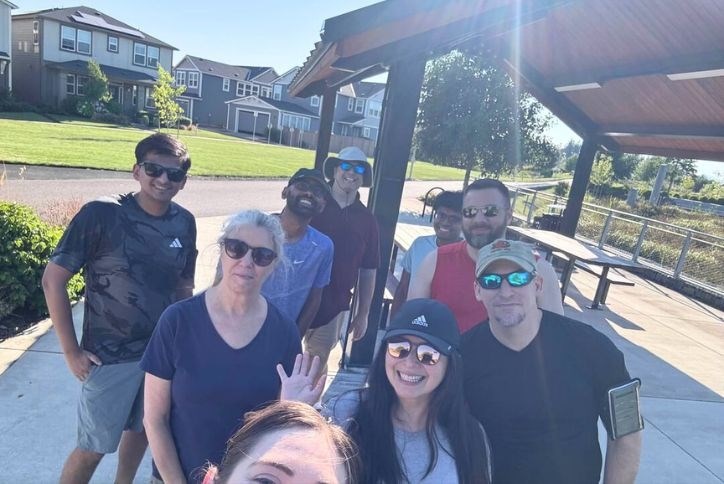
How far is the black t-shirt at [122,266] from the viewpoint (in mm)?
2141

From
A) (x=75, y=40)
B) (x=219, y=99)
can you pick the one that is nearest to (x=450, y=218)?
(x=75, y=40)

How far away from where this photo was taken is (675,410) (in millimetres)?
4551

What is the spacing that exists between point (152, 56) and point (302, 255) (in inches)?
1903

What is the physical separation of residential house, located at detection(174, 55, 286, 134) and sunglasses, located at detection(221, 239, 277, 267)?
50.8 metres

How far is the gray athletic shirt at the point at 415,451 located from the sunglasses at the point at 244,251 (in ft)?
2.05

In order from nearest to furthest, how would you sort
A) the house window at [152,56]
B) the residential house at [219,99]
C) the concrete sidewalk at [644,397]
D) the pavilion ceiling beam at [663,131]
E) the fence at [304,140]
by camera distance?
the concrete sidewalk at [644,397], the pavilion ceiling beam at [663,131], the house window at [152,56], the fence at [304,140], the residential house at [219,99]

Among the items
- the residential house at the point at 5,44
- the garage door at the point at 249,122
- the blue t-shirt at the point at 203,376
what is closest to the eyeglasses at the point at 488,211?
the blue t-shirt at the point at 203,376

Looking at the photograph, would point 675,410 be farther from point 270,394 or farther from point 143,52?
point 143,52

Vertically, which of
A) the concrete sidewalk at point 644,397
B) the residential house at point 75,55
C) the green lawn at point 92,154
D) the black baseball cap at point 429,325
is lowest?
the concrete sidewalk at point 644,397

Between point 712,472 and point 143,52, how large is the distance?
49147 mm

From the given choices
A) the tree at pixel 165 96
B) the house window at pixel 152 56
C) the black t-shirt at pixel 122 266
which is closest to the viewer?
the black t-shirt at pixel 122 266

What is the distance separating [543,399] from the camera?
1.79 meters

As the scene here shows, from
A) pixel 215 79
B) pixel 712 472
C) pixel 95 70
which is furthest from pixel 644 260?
pixel 215 79

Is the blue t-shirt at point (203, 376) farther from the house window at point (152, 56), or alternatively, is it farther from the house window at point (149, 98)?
the house window at point (152, 56)
